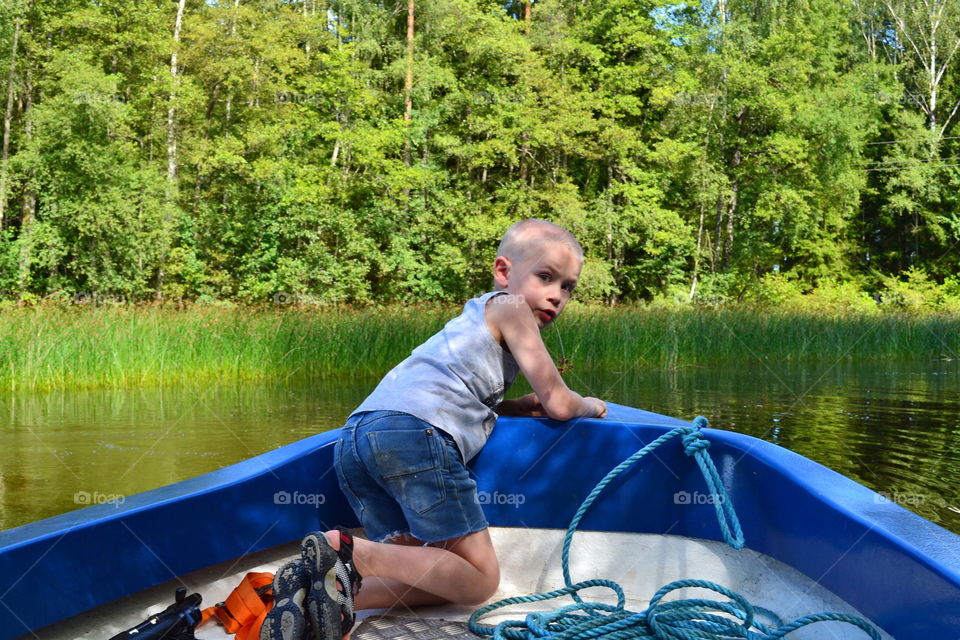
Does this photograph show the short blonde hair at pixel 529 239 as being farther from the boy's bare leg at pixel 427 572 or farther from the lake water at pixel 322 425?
the lake water at pixel 322 425

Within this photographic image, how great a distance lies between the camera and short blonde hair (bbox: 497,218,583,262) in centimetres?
216

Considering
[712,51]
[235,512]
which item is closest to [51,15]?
[712,51]

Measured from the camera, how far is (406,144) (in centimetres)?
2280

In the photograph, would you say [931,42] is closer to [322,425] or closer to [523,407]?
[322,425]

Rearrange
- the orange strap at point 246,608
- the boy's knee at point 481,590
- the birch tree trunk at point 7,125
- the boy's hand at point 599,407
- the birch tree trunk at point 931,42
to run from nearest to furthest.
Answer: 1. the orange strap at point 246,608
2. the boy's knee at point 481,590
3. the boy's hand at point 599,407
4. the birch tree trunk at point 7,125
5. the birch tree trunk at point 931,42

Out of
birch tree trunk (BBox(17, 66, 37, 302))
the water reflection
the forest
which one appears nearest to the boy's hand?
the water reflection

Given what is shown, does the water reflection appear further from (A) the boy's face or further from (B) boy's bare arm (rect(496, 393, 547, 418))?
(A) the boy's face

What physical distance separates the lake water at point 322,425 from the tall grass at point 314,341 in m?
0.41

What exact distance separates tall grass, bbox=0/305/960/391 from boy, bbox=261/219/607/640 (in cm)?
830

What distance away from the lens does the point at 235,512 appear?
195 cm

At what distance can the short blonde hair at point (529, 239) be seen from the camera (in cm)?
216

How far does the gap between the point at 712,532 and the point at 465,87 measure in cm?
2285

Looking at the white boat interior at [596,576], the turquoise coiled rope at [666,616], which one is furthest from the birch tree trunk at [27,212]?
the turquoise coiled rope at [666,616]

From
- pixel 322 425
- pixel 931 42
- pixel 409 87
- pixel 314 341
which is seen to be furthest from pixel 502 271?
pixel 931 42
